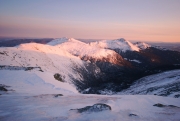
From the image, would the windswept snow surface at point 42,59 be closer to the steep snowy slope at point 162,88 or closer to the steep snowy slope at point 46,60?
the steep snowy slope at point 46,60

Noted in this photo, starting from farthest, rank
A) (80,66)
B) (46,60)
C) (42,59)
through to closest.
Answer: (80,66) < (46,60) < (42,59)

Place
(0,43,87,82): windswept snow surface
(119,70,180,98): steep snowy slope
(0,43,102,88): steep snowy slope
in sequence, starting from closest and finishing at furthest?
(119,70,180,98): steep snowy slope < (0,43,87,82): windswept snow surface < (0,43,102,88): steep snowy slope

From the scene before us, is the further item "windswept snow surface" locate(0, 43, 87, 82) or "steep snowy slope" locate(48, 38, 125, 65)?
"steep snowy slope" locate(48, 38, 125, 65)

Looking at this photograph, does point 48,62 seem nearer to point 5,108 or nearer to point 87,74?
point 87,74

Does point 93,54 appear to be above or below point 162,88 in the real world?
below

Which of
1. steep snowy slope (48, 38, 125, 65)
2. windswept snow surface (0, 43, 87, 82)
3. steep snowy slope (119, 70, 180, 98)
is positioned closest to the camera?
steep snowy slope (119, 70, 180, 98)

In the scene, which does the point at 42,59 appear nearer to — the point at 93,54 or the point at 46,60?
the point at 46,60

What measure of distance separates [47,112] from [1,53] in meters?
68.0

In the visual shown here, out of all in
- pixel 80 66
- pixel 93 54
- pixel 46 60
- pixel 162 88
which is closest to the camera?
pixel 162 88

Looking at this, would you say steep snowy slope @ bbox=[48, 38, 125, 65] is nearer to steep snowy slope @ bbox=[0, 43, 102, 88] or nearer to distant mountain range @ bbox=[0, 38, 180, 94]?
distant mountain range @ bbox=[0, 38, 180, 94]

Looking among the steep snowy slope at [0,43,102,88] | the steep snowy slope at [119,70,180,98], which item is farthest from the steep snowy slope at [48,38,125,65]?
the steep snowy slope at [119,70,180,98]

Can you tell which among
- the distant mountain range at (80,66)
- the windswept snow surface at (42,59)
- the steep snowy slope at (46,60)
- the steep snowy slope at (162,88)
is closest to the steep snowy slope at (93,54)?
the distant mountain range at (80,66)

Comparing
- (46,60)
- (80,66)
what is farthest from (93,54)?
(46,60)

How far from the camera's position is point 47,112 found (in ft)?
39.7
